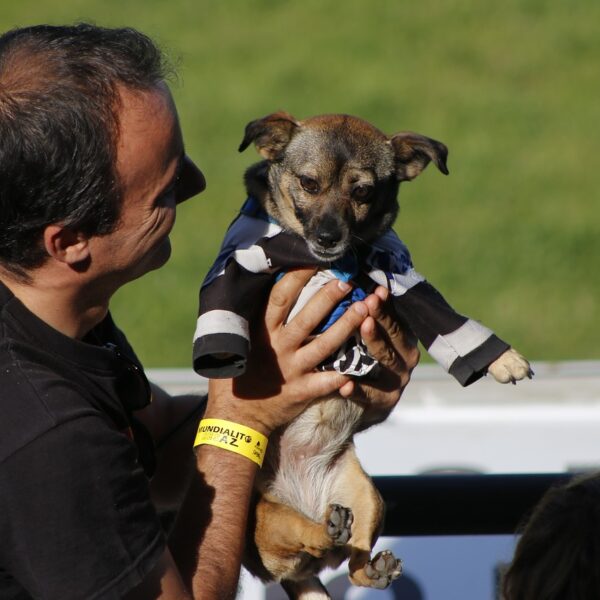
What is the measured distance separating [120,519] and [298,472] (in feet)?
3.63

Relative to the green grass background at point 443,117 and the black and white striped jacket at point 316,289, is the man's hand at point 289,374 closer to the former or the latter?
the black and white striped jacket at point 316,289

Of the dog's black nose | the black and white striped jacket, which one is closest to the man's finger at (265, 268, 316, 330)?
the black and white striped jacket

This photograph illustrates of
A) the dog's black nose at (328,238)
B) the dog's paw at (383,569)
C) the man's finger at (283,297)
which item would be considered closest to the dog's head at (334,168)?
the dog's black nose at (328,238)

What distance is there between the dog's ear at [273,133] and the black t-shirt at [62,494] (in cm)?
142

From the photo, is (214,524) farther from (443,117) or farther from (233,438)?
(443,117)

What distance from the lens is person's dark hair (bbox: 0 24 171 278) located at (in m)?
2.29

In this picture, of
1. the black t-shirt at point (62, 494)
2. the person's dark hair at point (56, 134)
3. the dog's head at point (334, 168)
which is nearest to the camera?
the black t-shirt at point (62, 494)

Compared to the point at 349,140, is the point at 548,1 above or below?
below

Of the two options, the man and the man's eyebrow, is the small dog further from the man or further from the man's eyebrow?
the man's eyebrow

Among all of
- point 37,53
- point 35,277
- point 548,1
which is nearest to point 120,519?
point 35,277

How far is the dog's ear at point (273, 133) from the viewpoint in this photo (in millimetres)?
3578

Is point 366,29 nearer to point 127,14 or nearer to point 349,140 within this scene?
point 127,14

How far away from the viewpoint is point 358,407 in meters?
3.26

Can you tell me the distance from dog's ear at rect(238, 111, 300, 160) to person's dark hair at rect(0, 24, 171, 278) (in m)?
1.11
